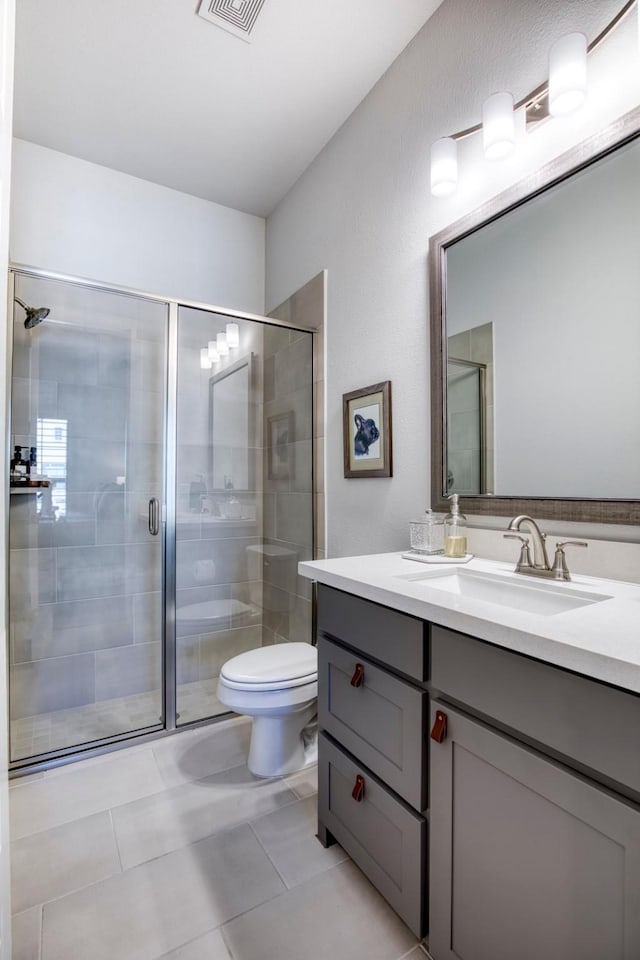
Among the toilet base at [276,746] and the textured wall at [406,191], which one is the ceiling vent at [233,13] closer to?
the textured wall at [406,191]

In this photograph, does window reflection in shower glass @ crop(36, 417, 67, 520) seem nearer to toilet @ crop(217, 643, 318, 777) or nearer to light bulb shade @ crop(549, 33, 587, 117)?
toilet @ crop(217, 643, 318, 777)

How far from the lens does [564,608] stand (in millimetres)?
1061

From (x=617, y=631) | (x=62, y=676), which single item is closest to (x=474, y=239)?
(x=617, y=631)

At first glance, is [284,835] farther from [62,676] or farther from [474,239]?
[474,239]

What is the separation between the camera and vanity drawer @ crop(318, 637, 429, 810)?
102 cm

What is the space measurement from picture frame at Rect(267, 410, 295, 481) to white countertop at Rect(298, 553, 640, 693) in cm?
122

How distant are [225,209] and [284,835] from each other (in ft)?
10.1

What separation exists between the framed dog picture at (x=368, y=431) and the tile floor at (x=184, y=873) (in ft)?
3.99

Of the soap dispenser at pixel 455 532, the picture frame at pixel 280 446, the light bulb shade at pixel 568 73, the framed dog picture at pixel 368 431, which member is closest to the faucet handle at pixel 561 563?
the soap dispenser at pixel 455 532

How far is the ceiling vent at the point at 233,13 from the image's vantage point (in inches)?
63.2

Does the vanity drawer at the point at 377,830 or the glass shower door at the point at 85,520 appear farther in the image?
the glass shower door at the point at 85,520

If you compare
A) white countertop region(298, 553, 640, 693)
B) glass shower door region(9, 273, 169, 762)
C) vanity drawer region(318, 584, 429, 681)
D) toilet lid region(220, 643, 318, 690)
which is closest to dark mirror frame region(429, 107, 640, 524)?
white countertop region(298, 553, 640, 693)

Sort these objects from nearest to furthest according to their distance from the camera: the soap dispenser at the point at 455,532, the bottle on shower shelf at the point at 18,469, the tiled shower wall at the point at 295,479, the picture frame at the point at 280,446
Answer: the soap dispenser at the point at 455,532 < the bottle on shower shelf at the point at 18,469 < the tiled shower wall at the point at 295,479 < the picture frame at the point at 280,446

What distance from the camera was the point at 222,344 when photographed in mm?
2422
